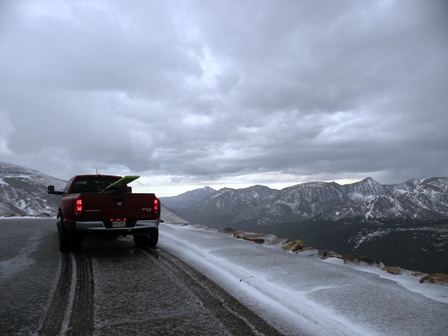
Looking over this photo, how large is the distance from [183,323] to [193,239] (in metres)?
6.84

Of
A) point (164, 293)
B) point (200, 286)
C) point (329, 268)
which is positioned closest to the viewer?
point (164, 293)

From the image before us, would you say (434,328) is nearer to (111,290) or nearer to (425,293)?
(425,293)

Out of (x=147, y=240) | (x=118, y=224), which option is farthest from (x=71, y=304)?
(x=147, y=240)

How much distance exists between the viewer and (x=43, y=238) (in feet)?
34.3

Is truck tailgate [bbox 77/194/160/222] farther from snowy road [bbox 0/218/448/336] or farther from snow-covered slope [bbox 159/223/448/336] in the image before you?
snow-covered slope [bbox 159/223/448/336]

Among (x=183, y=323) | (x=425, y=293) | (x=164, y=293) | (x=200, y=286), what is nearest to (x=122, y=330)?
(x=183, y=323)

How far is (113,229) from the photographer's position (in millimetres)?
7336

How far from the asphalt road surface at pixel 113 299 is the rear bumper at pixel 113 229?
696 mm

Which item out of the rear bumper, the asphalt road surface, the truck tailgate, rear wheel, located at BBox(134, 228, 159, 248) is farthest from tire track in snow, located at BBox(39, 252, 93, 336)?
rear wheel, located at BBox(134, 228, 159, 248)

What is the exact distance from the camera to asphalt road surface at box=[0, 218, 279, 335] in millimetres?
3666

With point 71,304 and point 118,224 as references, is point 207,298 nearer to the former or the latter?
point 71,304

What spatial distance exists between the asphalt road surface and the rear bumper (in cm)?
70

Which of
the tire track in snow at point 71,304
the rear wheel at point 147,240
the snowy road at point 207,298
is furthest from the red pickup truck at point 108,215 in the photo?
the tire track in snow at point 71,304

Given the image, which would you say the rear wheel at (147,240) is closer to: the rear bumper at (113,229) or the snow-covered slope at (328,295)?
the rear bumper at (113,229)
